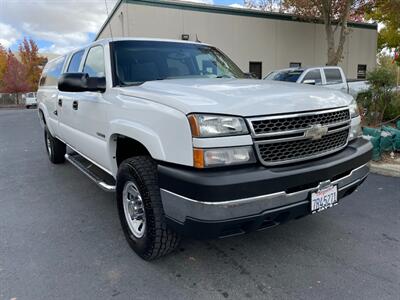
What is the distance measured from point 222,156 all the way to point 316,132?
2.74 feet

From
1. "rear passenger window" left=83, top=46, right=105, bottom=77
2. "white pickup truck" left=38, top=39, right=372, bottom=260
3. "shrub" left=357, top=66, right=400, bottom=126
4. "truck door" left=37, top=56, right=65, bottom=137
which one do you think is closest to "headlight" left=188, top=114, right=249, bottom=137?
"white pickup truck" left=38, top=39, right=372, bottom=260

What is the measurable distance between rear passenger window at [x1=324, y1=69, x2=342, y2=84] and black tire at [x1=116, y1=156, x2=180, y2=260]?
9.81 m

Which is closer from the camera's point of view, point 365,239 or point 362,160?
point 362,160

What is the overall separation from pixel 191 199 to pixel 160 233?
2.11 feet

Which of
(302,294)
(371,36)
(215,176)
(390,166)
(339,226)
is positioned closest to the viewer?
(215,176)

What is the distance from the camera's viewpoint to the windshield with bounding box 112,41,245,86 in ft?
11.2

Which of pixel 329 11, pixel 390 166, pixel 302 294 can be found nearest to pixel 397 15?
pixel 329 11

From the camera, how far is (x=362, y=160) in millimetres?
2891

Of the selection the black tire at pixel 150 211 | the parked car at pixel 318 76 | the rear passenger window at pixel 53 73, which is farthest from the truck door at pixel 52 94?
the parked car at pixel 318 76

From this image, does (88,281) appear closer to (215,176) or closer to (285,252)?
(215,176)

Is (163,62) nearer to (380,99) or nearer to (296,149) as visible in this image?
(296,149)

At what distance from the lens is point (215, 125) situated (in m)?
2.19

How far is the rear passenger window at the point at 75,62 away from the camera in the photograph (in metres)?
4.58

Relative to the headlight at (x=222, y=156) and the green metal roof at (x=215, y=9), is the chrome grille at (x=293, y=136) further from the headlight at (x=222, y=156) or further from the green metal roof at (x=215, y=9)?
the green metal roof at (x=215, y=9)
